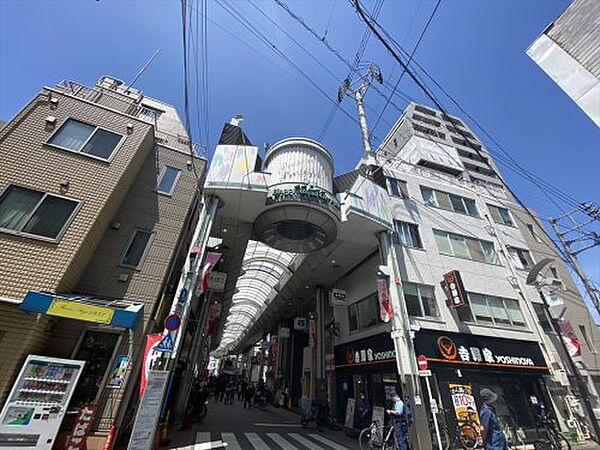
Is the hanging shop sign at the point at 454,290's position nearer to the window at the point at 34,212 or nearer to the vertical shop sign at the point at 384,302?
the vertical shop sign at the point at 384,302

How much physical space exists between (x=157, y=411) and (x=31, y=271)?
5.13 meters

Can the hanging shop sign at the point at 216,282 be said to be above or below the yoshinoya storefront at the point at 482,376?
above

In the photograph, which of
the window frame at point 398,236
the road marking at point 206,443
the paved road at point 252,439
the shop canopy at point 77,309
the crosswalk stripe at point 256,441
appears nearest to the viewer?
the shop canopy at point 77,309

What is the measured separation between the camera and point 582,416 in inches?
487

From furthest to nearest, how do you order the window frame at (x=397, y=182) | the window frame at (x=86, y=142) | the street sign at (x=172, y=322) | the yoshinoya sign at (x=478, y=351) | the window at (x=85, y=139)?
the window frame at (x=397, y=182)
the yoshinoya sign at (x=478, y=351)
the window at (x=85, y=139)
the window frame at (x=86, y=142)
the street sign at (x=172, y=322)

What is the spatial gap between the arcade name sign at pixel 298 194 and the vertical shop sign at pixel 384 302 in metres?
4.33

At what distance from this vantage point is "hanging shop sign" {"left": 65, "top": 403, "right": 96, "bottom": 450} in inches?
256

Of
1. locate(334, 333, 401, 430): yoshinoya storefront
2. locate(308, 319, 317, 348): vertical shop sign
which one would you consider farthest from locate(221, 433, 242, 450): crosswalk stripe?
locate(308, 319, 317, 348): vertical shop sign

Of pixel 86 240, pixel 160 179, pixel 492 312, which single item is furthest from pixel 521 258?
pixel 86 240

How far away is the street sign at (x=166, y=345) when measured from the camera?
7602mm

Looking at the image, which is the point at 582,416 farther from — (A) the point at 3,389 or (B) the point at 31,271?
(B) the point at 31,271

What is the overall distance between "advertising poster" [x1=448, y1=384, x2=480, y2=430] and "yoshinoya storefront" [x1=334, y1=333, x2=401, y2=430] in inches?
88.0

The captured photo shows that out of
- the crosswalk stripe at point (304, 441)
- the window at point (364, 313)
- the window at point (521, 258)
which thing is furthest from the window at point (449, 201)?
the crosswalk stripe at point (304, 441)

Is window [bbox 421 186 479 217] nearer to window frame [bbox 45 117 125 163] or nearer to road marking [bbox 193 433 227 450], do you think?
road marking [bbox 193 433 227 450]
